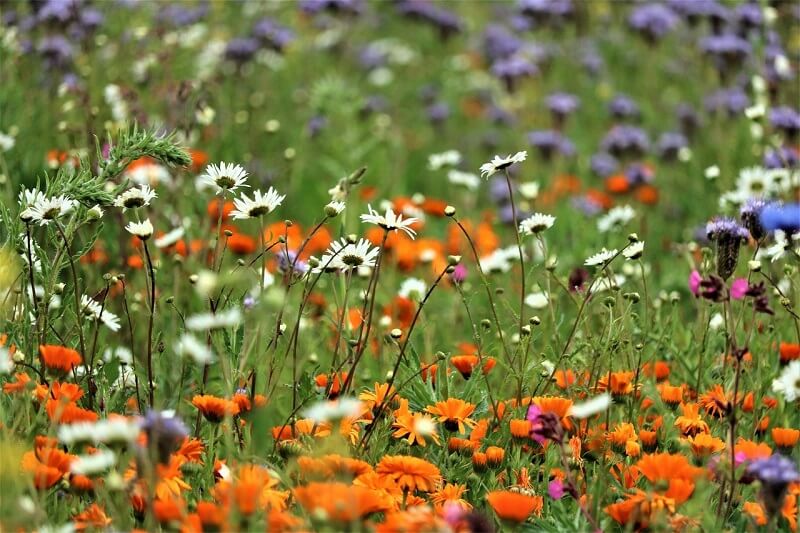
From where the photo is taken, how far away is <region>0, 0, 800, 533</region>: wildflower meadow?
5.92 ft

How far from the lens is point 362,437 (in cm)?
214

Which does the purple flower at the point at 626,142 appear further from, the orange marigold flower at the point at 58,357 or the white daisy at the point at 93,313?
the orange marigold flower at the point at 58,357

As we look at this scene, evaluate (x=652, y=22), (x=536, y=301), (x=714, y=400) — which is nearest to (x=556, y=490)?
(x=714, y=400)

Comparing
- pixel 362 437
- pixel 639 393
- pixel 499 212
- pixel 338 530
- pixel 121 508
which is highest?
pixel 338 530

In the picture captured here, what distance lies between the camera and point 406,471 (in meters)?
1.85

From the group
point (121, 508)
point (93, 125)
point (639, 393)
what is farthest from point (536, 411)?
point (93, 125)

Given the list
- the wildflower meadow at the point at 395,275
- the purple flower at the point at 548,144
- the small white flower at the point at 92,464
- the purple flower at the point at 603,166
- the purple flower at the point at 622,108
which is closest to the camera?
Result: the small white flower at the point at 92,464

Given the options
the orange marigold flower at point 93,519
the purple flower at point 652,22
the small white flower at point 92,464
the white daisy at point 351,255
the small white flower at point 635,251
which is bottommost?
the purple flower at point 652,22

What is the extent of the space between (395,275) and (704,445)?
6.34 feet

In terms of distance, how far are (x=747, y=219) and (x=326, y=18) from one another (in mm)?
4772

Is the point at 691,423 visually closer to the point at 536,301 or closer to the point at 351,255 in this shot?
the point at 351,255

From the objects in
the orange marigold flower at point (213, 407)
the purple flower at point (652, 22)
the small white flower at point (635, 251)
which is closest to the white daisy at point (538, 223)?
the small white flower at point (635, 251)

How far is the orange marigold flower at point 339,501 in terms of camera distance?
4.81ft

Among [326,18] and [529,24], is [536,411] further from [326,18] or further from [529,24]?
[326,18]
